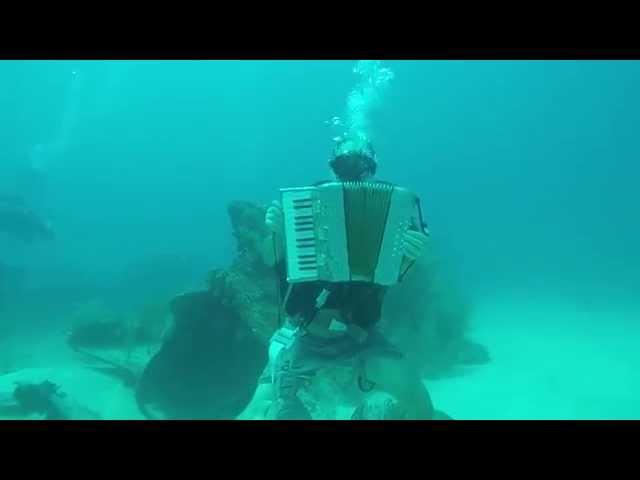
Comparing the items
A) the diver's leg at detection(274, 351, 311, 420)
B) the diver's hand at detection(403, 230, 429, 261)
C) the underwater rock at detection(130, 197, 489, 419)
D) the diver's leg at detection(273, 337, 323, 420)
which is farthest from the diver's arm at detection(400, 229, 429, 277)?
the underwater rock at detection(130, 197, 489, 419)

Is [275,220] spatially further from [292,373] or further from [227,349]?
[227,349]

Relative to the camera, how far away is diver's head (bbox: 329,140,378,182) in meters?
4.96

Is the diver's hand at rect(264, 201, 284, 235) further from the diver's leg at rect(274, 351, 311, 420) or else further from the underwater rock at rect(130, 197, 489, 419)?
the underwater rock at rect(130, 197, 489, 419)

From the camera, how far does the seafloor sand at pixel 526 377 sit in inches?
314

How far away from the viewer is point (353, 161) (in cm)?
497

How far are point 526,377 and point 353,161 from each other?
7.23 m

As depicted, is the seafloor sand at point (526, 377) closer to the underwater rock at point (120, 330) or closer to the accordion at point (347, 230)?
the underwater rock at point (120, 330)

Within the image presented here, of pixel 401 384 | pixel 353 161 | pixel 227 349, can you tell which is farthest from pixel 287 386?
pixel 227 349

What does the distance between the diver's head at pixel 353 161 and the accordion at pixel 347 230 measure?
0.39 metres

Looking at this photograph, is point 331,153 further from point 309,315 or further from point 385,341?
point 385,341

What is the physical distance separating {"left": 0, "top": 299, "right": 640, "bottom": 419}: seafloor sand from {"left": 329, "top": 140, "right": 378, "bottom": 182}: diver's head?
398cm
